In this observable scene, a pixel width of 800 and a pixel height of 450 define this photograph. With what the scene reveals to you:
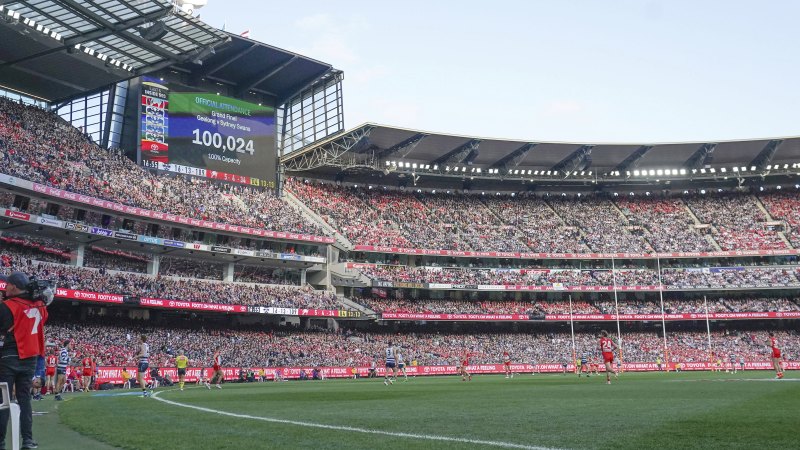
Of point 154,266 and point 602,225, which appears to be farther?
point 602,225

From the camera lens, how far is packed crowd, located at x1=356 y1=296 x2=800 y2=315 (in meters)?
69.0

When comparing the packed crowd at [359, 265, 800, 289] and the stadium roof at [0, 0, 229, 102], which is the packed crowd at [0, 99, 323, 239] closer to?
the stadium roof at [0, 0, 229, 102]

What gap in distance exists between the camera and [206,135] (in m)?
64.0

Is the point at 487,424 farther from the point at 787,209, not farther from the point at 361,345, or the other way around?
the point at 787,209

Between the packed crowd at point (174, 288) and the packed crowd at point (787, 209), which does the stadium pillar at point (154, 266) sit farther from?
the packed crowd at point (787, 209)

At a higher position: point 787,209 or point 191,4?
point 191,4

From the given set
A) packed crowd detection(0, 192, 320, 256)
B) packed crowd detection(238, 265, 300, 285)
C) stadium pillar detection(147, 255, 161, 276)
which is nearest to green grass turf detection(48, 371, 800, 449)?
packed crowd detection(0, 192, 320, 256)

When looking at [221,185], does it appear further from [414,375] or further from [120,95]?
[414,375]

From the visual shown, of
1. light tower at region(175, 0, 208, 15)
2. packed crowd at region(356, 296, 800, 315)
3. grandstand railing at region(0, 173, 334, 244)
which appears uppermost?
light tower at region(175, 0, 208, 15)

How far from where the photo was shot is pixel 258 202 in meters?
65.3

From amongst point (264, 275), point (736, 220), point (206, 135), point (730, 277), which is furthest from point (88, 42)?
point (736, 220)

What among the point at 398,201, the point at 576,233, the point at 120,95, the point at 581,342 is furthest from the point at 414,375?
the point at 120,95

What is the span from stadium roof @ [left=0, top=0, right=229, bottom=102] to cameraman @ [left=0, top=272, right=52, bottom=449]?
134ft

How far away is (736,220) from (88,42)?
→ 7229 cm
